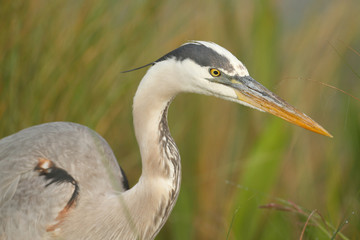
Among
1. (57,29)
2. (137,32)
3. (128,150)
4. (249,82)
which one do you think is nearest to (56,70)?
(57,29)

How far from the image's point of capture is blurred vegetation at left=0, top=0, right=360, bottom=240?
2029 mm

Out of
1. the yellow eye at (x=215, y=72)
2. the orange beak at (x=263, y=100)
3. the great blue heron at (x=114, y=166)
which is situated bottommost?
the great blue heron at (x=114, y=166)

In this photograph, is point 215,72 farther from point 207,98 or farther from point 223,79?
point 207,98

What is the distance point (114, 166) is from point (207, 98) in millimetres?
909

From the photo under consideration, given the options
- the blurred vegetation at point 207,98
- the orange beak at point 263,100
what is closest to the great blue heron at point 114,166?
the orange beak at point 263,100

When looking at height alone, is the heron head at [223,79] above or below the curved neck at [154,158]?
above

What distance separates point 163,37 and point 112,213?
1230 millimetres

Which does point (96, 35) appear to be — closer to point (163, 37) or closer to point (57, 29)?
point (57, 29)

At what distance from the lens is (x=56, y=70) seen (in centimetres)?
233

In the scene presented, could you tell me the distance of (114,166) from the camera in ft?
6.48

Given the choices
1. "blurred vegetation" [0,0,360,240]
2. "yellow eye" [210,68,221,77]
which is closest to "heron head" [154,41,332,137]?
"yellow eye" [210,68,221,77]

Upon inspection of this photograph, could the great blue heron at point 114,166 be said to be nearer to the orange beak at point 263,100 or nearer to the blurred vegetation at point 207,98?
the orange beak at point 263,100

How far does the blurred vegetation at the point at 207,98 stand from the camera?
2.03 metres

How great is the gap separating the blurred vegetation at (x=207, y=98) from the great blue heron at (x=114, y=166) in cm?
28
